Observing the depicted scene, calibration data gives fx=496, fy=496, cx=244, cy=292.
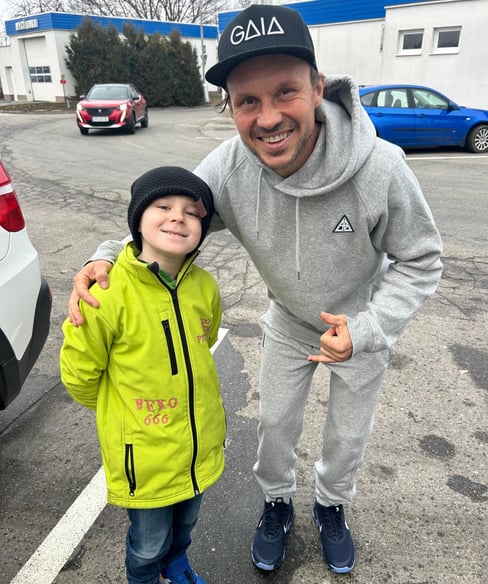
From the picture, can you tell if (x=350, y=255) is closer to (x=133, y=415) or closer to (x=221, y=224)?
(x=221, y=224)

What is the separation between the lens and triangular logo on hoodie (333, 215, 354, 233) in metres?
1.71

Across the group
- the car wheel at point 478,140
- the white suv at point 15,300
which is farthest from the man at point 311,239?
the car wheel at point 478,140

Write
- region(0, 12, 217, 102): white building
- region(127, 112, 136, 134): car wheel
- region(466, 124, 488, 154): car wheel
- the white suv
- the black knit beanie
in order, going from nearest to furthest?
1. the black knit beanie
2. the white suv
3. region(466, 124, 488, 154): car wheel
4. region(127, 112, 136, 134): car wheel
5. region(0, 12, 217, 102): white building

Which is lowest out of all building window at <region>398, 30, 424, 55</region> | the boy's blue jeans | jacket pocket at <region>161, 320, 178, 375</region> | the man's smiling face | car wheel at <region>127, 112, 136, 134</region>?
car wheel at <region>127, 112, 136, 134</region>

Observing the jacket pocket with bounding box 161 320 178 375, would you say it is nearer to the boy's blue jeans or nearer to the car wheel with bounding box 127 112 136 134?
the boy's blue jeans

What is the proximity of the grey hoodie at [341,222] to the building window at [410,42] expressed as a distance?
1966 centimetres

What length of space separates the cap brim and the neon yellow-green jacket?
62 centimetres

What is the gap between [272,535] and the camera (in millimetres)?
Result: 2043

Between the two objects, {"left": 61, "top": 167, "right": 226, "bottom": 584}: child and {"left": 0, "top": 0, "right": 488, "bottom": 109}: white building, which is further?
{"left": 0, "top": 0, "right": 488, "bottom": 109}: white building

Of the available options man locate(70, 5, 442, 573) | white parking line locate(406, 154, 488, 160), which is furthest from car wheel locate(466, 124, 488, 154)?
man locate(70, 5, 442, 573)

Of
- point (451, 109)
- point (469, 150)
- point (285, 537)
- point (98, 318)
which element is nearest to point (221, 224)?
point (98, 318)

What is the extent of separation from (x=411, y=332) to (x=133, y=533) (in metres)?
2.78

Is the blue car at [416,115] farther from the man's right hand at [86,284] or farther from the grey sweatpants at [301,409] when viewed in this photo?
the man's right hand at [86,284]

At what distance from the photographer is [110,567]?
78.8 inches
